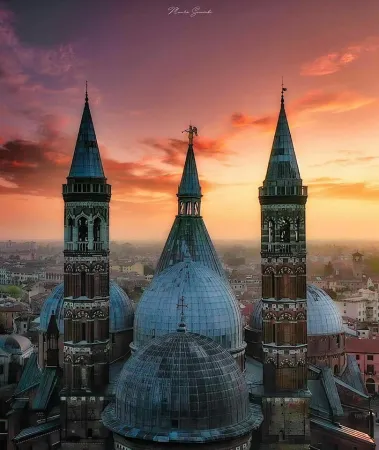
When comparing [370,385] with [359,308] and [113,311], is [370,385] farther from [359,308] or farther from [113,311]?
[359,308]

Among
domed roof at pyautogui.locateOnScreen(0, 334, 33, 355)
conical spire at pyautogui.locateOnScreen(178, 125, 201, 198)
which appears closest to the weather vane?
conical spire at pyautogui.locateOnScreen(178, 125, 201, 198)

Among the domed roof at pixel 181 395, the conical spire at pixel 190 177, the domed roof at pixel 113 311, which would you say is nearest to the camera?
the domed roof at pixel 181 395

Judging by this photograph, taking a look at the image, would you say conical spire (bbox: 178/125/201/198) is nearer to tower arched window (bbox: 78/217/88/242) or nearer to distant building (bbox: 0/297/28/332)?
tower arched window (bbox: 78/217/88/242)

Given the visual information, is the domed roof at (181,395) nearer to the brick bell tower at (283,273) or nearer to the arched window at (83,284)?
the brick bell tower at (283,273)

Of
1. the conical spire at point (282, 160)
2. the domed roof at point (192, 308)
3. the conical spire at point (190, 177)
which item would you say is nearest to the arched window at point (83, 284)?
the domed roof at point (192, 308)

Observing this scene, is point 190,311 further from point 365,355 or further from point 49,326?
point 365,355

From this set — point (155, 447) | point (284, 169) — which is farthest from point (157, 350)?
point (284, 169)
